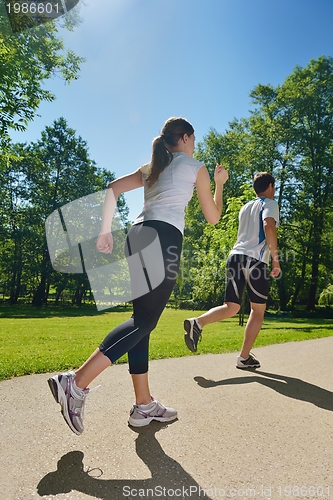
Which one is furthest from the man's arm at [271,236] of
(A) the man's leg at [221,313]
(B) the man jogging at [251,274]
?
(A) the man's leg at [221,313]

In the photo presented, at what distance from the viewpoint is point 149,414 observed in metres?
2.37

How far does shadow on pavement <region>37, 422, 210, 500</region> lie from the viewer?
1.58m

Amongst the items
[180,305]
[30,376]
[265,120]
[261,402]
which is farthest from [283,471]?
[180,305]

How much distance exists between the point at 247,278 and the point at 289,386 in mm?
1112

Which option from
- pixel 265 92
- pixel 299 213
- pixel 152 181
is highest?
pixel 265 92

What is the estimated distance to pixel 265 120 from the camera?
27891 millimetres

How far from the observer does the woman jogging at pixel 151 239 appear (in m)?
2.14

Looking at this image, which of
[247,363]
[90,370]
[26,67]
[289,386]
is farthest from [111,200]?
[26,67]

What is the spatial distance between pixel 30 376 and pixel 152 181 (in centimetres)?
223

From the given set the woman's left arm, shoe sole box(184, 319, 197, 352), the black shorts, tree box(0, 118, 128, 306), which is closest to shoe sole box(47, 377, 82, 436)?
the woman's left arm

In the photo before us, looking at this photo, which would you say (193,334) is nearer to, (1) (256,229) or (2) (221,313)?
(2) (221,313)

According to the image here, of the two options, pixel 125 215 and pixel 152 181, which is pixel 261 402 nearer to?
pixel 152 181

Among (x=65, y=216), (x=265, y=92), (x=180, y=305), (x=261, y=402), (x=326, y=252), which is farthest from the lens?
(x=180, y=305)

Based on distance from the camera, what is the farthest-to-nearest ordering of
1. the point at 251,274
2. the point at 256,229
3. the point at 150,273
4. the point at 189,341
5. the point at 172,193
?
the point at 256,229 → the point at 251,274 → the point at 189,341 → the point at 172,193 → the point at 150,273
